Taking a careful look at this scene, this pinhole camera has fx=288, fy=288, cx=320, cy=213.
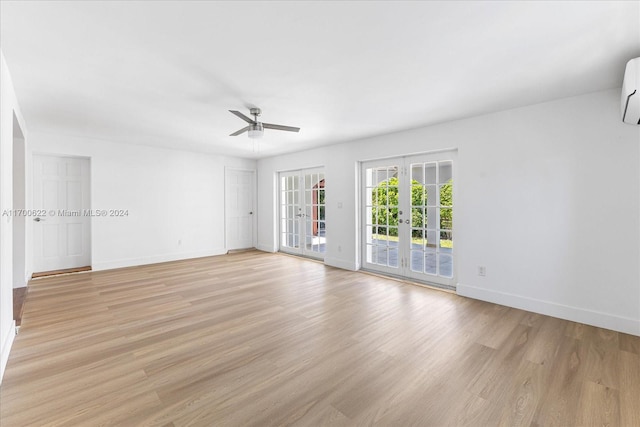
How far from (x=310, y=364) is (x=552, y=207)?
311cm

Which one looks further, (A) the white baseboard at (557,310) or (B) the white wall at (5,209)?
(A) the white baseboard at (557,310)

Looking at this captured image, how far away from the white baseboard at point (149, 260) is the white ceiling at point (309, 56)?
2840mm

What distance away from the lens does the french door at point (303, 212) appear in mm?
6305

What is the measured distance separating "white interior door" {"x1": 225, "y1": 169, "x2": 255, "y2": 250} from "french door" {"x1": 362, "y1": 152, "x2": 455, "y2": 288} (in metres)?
3.50

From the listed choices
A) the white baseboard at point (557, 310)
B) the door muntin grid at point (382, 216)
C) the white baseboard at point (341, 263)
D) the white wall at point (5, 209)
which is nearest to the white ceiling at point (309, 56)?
the white wall at point (5, 209)

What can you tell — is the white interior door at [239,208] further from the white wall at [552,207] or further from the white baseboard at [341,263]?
the white wall at [552,207]

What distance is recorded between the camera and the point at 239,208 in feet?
24.3

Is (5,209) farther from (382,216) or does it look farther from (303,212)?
(303,212)

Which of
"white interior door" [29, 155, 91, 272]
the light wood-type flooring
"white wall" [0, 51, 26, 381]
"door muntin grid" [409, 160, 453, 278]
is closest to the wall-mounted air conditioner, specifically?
"door muntin grid" [409, 160, 453, 278]

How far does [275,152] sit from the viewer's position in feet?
21.4

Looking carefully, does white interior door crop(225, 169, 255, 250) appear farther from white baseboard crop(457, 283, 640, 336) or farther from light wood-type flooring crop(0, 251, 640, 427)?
white baseboard crop(457, 283, 640, 336)

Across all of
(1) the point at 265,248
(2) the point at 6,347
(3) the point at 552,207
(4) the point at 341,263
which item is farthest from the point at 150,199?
(3) the point at 552,207

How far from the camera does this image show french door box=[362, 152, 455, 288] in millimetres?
4246

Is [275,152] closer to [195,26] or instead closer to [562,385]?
[195,26]
